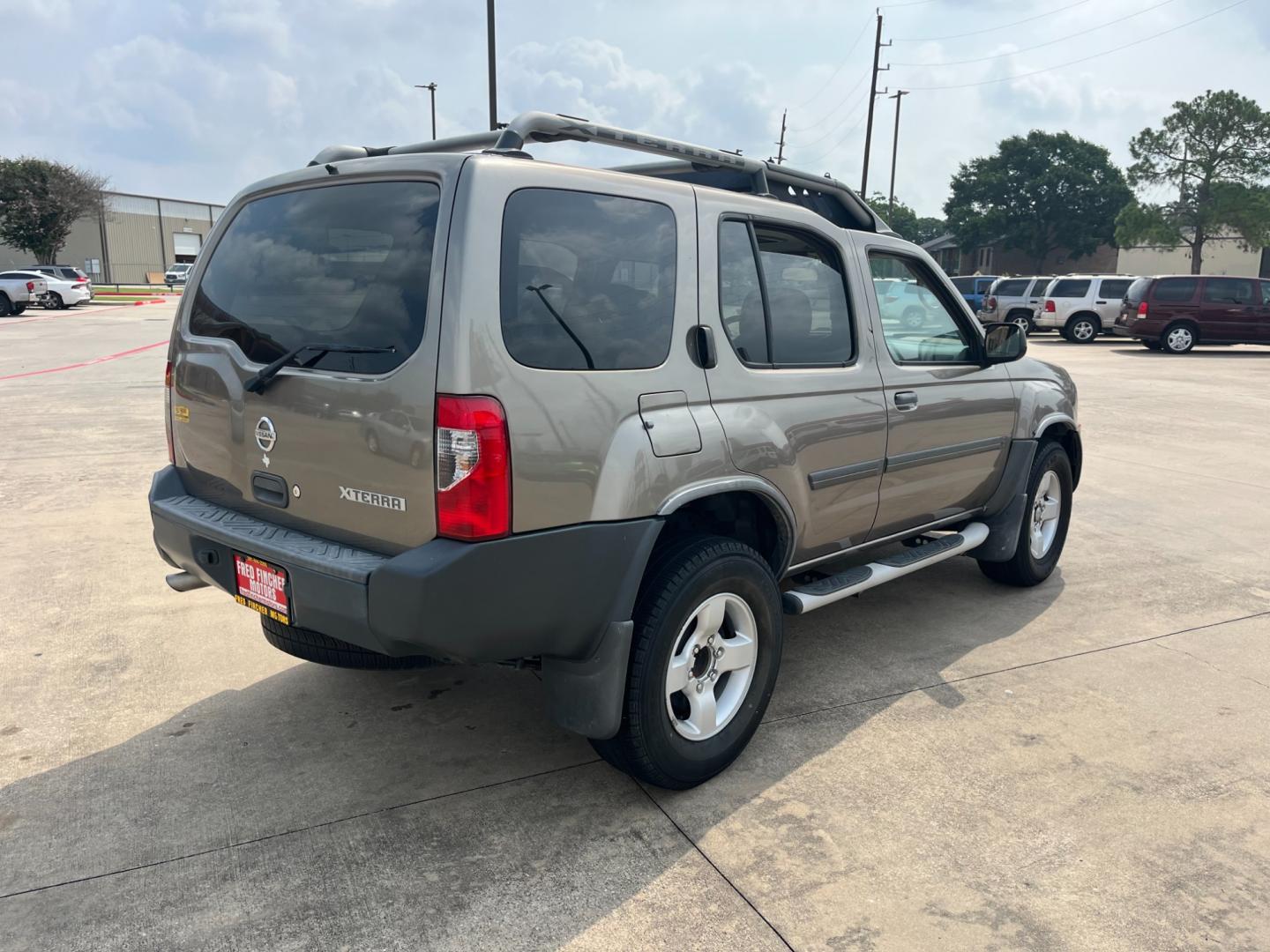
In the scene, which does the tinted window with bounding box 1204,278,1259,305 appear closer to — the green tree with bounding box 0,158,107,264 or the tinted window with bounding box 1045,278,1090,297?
the tinted window with bounding box 1045,278,1090,297

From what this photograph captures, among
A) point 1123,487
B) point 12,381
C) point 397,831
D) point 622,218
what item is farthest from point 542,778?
point 12,381

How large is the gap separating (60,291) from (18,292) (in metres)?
3.60

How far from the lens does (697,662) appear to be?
124 inches

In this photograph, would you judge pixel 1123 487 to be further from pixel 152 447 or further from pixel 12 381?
pixel 12 381

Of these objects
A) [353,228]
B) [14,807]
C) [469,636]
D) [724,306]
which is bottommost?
[14,807]

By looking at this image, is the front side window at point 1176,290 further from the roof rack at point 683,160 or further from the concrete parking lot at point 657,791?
the roof rack at point 683,160

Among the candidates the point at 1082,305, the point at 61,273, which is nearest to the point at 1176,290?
the point at 1082,305

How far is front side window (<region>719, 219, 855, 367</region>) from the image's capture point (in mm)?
3209

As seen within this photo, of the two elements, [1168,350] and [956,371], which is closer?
[956,371]

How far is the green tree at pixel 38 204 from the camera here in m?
51.4

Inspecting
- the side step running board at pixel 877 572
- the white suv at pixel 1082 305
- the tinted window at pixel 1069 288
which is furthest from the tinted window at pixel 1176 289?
the side step running board at pixel 877 572

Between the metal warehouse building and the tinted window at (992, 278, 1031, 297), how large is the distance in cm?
5794

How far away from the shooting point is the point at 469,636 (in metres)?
2.53

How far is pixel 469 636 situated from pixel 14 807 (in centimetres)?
165
